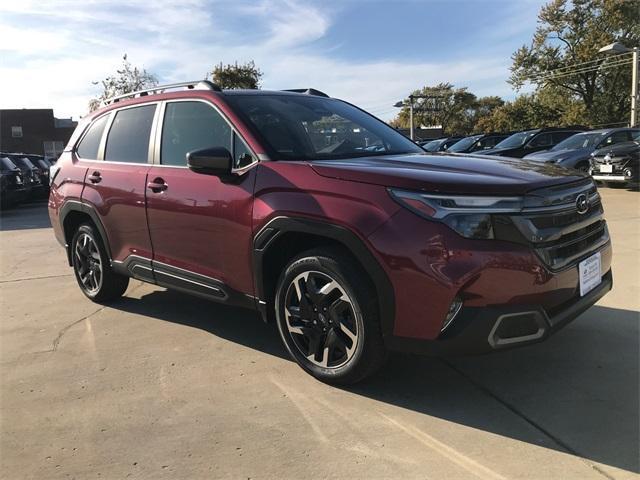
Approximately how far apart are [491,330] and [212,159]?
78.0 inches

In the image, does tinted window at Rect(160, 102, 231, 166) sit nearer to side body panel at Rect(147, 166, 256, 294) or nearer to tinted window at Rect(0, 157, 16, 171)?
side body panel at Rect(147, 166, 256, 294)

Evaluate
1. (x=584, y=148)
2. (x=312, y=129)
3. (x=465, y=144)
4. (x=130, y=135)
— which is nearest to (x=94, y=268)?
(x=130, y=135)

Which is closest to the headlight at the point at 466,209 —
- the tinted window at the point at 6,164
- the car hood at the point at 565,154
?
the car hood at the point at 565,154

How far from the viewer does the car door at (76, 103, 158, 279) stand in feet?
14.7

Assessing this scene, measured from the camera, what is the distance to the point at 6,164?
15.7m

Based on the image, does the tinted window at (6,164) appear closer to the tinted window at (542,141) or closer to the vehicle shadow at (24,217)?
the vehicle shadow at (24,217)

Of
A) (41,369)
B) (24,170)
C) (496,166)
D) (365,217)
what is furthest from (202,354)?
(24,170)

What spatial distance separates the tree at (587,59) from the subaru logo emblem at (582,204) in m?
45.0

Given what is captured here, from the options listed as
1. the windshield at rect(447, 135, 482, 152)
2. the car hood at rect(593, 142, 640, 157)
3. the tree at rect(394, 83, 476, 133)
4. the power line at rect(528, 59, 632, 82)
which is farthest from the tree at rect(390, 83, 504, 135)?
the car hood at rect(593, 142, 640, 157)

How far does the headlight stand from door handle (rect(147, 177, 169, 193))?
6.93ft

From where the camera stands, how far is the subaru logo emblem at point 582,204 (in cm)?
319

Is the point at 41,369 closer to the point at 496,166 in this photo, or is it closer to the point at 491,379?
the point at 491,379

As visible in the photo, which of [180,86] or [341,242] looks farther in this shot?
[180,86]

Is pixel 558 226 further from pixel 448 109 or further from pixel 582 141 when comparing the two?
pixel 448 109
